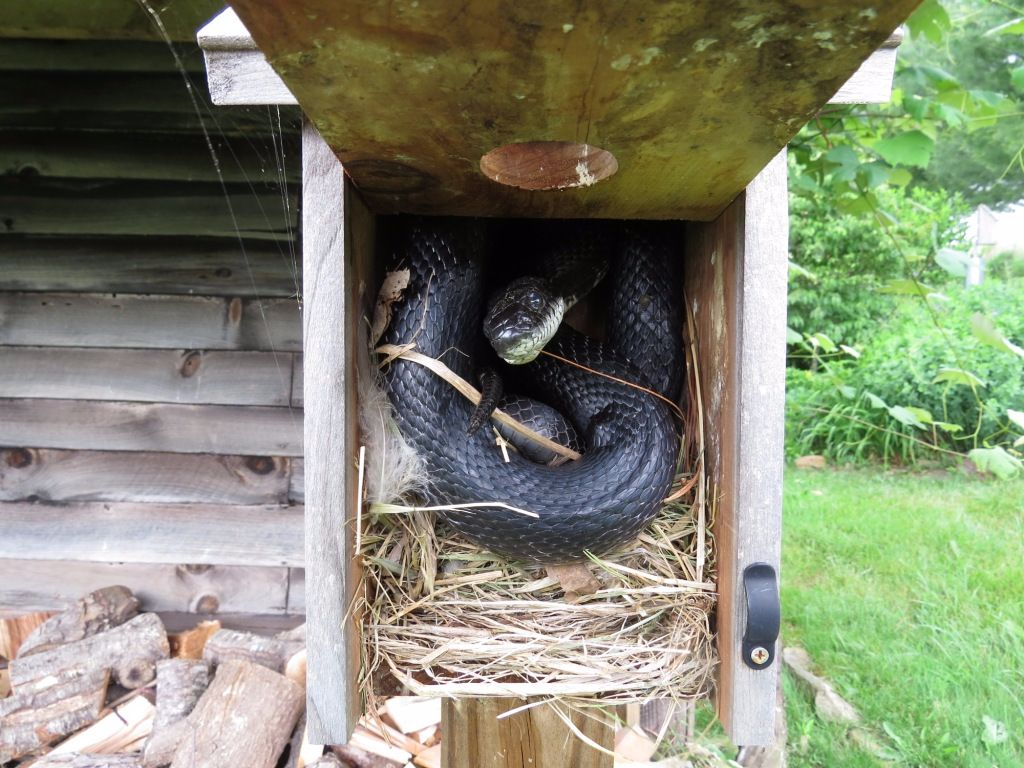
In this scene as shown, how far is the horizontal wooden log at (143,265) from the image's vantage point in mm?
2721

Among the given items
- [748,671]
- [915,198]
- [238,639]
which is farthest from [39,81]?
[915,198]

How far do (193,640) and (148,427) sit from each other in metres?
0.93

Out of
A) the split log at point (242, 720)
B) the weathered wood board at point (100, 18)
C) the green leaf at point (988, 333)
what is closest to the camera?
the green leaf at point (988, 333)

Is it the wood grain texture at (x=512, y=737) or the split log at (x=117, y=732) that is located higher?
the wood grain texture at (x=512, y=737)

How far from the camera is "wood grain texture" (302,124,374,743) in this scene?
0.92m

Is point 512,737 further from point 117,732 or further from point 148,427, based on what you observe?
point 148,427

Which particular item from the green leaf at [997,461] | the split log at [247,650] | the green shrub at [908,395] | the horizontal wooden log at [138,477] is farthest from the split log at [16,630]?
the green shrub at [908,395]

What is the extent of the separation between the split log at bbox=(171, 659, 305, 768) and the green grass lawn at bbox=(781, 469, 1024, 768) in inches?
Answer: 70.4

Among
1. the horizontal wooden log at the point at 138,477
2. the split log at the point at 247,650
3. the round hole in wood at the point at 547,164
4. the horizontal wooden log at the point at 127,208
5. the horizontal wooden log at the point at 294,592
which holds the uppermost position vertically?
the horizontal wooden log at the point at 127,208

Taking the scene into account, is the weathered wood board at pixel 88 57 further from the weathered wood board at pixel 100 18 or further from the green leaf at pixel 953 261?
the green leaf at pixel 953 261

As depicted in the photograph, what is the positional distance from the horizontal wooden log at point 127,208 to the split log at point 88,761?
192 cm

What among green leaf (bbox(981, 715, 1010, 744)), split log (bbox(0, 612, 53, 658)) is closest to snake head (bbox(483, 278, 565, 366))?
green leaf (bbox(981, 715, 1010, 744))

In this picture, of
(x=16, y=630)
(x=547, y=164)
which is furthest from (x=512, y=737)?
(x=16, y=630)

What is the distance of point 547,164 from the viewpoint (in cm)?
79
